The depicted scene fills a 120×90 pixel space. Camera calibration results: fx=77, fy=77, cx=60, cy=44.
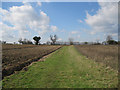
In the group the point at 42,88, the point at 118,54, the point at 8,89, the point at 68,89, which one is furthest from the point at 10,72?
the point at 118,54

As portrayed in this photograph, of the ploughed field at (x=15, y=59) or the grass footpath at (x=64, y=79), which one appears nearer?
the grass footpath at (x=64, y=79)

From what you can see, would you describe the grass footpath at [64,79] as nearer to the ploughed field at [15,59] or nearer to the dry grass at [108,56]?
the dry grass at [108,56]

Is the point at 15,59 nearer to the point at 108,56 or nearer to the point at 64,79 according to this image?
the point at 64,79

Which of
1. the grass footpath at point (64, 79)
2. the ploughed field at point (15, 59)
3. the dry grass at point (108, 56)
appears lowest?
the grass footpath at point (64, 79)

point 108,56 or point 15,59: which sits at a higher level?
point 108,56

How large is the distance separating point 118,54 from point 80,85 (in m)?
6.05

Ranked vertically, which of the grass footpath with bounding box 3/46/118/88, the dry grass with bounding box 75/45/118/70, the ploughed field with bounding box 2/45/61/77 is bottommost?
the grass footpath with bounding box 3/46/118/88

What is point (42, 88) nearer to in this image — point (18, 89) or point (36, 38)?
point (18, 89)

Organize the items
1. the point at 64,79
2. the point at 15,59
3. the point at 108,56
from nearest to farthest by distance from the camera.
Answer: the point at 64,79 → the point at 108,56 → the point at 15,59

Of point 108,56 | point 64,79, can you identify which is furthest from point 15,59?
point 108,56

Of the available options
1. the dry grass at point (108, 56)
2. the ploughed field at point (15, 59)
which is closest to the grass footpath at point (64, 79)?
the dry grass at point (108, 56)

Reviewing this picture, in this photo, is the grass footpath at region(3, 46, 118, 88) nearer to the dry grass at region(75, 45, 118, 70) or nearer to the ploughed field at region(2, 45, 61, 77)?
the dry grass at region(75, 45, 118, 70)

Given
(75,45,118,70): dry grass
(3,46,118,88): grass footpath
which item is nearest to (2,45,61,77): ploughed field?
(3,46,118,88): grass footpath

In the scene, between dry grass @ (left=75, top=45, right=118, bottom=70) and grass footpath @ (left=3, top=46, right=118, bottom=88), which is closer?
grass footpath @ (left=3, top=46, right=118, bottom=88)
